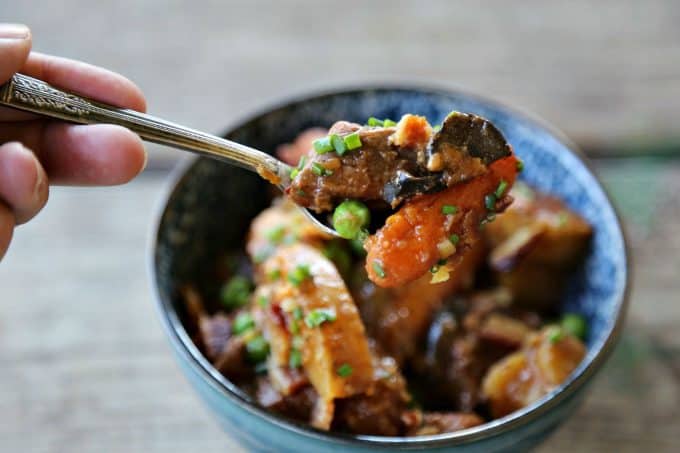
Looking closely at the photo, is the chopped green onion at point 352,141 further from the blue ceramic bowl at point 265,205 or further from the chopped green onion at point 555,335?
the chopped green onion at point 555,335

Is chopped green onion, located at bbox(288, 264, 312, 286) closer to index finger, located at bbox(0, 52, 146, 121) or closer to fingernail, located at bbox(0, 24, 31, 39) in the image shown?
index finger, located at bbox(0, 52, 146, 121)

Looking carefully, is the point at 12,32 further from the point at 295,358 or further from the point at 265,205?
the point at 265,205

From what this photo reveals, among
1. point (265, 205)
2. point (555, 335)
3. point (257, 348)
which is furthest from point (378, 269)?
point (265, 205)

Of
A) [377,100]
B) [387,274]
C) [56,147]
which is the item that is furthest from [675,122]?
[56,147]

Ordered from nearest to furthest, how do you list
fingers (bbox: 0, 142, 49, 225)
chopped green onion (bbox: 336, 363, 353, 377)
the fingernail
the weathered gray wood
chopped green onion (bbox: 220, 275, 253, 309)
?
fingers (bbox: 0, 142, 49, 225) → the fingernail → chopped green onion (bbox: 336, 363, 353, 377) → chopped green onion (bbox: 220, 275, 253, 309) → the weathered gray wood

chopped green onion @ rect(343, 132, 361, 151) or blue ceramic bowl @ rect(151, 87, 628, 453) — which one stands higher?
chopped green onion @ rect(343, 132, 361, 151)

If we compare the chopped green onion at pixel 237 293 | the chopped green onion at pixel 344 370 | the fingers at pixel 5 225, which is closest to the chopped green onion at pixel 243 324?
the chopped green onion at pixel 237 293

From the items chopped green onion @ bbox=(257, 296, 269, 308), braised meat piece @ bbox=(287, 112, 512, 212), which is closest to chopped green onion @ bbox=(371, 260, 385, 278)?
braised meat piece @ bbox=(287, 112, 512, 212)
